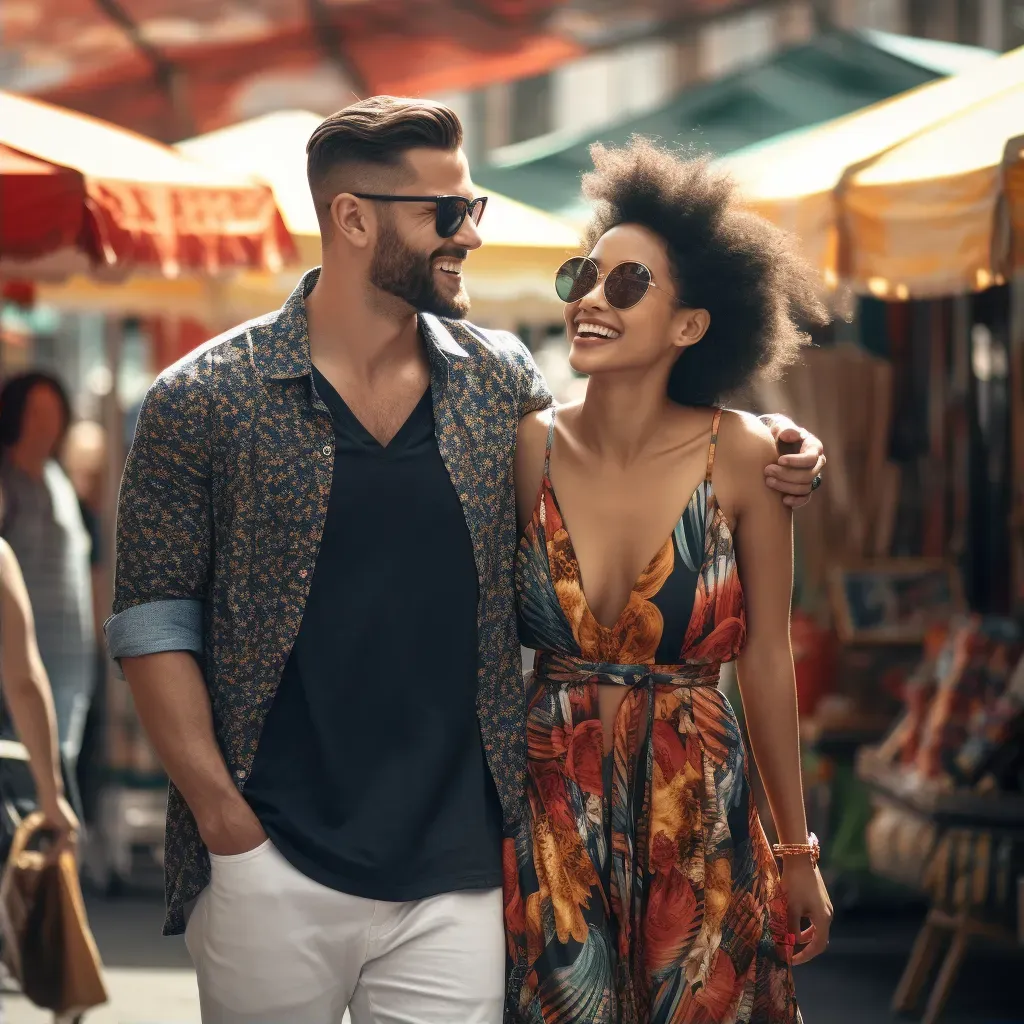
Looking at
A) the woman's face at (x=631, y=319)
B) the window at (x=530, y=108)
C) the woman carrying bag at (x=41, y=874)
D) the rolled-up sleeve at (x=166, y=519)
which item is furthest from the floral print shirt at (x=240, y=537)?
the window at (x=530, y=108)

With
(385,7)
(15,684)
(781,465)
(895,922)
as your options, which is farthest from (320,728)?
(385,7)

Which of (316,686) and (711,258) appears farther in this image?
(711,258)

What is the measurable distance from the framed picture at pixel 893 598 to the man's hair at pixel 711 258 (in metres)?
4.29

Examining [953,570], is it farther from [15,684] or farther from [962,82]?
[15,684]

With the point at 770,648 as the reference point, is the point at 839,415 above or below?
below

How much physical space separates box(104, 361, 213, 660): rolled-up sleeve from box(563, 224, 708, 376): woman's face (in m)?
0.68

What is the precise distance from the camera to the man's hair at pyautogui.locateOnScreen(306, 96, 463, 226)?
318 cm

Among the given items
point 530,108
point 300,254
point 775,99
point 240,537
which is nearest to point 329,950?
point 240,537

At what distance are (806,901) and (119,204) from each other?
3.27 metres

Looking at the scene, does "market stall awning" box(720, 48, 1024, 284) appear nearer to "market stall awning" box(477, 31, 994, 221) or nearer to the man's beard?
"market stall awning" box(477, 31, 994, 221)

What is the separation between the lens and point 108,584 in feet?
29.6

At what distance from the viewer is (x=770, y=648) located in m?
3.25

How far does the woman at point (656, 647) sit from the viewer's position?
10.2ft

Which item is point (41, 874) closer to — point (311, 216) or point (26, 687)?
point (26, 687)
